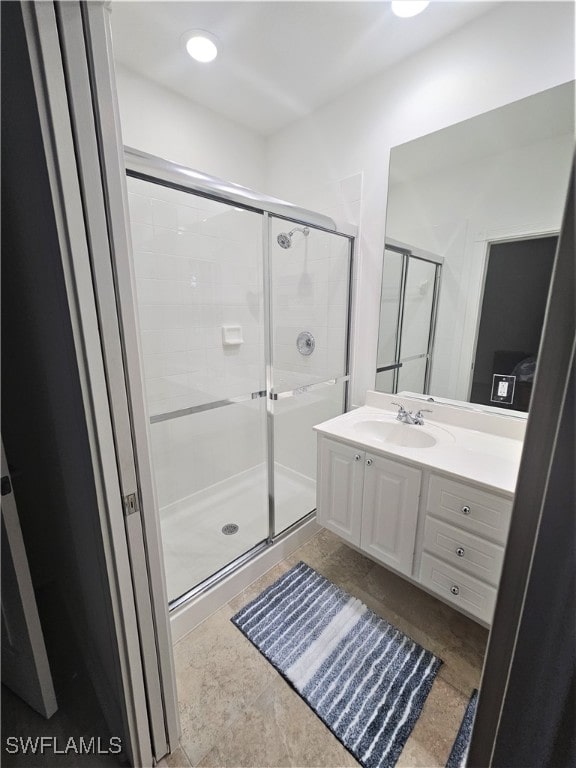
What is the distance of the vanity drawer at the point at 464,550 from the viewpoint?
117cm

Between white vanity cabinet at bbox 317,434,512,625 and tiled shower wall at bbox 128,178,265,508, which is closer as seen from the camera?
white vanity cabinet at bbox 317,434,512,625

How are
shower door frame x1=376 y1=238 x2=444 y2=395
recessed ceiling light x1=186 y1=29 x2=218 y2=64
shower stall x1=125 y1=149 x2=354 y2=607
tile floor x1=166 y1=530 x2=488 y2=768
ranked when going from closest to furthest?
tile floor x1=166 y1=530 x2=488 y2=768, recessed ceiling light x1=186 y1=29 x2=218 y2=64, shower door frame x1=376 y1=238 x2=444 y2=395, shower stall x1=125 y1=149 x2=354 y2=607

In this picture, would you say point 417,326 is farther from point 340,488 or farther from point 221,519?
point 221,519

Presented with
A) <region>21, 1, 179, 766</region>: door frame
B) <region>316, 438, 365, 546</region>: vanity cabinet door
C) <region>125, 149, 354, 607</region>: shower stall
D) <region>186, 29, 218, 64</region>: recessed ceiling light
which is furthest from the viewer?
<region>125, 149, 354, 607</region>: shower stall

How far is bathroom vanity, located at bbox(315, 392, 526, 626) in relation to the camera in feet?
3.91

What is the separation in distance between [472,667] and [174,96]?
3183mm

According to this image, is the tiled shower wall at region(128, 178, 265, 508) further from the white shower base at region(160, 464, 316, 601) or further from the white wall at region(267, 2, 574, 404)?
the white wall at region(267, 2, 574, 404)

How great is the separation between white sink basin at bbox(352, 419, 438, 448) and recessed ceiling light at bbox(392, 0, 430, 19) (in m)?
1.77

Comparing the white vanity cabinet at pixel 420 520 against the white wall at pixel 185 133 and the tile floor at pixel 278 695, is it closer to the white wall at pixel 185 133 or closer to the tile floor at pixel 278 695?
the tile floor at pixel 278 695

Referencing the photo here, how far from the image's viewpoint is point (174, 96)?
183 centimetres

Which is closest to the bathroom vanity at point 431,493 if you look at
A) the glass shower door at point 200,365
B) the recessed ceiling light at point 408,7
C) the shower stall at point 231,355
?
the shower stall at point 231,355

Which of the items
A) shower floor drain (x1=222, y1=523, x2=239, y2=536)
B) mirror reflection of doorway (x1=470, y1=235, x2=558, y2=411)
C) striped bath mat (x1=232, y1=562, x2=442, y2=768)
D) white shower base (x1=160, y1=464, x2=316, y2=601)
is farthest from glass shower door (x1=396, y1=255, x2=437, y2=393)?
shower floor drain (x1=222, y1=523, x2=239, y2=536)

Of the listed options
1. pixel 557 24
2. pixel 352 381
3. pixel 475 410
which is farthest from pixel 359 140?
pixel 475 410

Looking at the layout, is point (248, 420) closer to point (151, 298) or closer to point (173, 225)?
point (151, 298)
